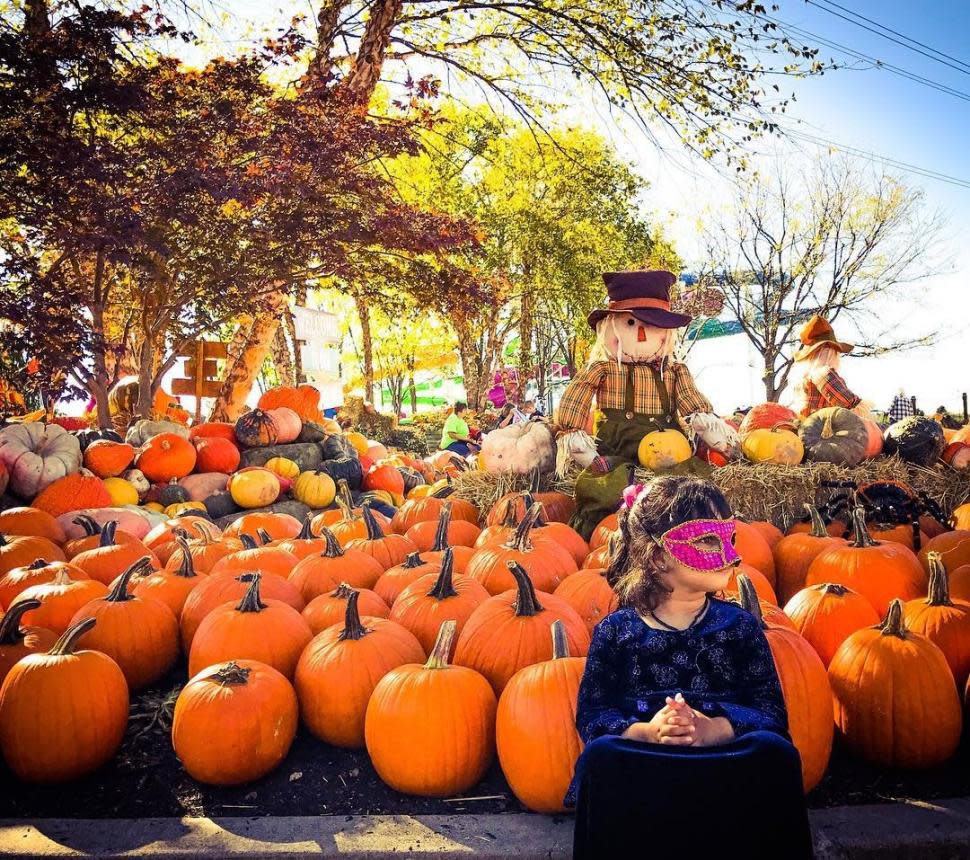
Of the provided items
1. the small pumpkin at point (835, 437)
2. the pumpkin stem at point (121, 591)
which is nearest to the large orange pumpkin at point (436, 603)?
the pumpkin stem at point (121, 591)

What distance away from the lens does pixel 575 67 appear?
10445 mm

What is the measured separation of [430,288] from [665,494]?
783 cm

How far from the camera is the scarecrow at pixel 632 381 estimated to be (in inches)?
204

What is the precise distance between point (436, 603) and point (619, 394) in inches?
110

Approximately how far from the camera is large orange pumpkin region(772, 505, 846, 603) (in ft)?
11.8

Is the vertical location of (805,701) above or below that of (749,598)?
below

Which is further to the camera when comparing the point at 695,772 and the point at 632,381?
the point at 632,381

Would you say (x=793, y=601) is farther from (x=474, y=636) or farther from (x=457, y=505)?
(x=457, y=505)

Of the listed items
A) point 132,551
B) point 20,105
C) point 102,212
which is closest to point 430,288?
point 102,212

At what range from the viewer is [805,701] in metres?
2.22

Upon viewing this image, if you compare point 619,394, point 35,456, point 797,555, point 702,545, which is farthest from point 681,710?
point 35,456

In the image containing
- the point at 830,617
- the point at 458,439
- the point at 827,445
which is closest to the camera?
the point at 830,617

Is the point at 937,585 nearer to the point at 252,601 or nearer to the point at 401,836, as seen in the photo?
the point at 401,836

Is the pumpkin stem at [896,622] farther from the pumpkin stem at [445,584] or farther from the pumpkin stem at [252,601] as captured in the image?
the pumpkin stem at [252,601]
